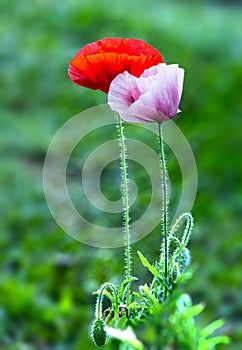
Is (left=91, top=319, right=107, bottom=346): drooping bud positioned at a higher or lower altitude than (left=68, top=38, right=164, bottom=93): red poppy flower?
lower

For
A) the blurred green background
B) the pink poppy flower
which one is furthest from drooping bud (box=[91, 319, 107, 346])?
the blurred green background

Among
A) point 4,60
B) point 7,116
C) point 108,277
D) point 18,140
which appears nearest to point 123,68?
point 108,277

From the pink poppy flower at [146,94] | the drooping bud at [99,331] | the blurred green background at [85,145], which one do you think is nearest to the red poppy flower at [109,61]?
the pink poppy flower at [146,94]

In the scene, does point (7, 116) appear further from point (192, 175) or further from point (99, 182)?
point (192, 175)

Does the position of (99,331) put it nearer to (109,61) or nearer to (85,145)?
(109,61)

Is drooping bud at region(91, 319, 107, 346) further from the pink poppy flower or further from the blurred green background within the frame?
the blurred green background

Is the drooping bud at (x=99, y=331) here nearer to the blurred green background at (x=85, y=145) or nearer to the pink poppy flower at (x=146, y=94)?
the pink poppy flower at (x=146, y=94)

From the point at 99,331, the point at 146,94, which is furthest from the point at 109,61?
the point at 99,331
